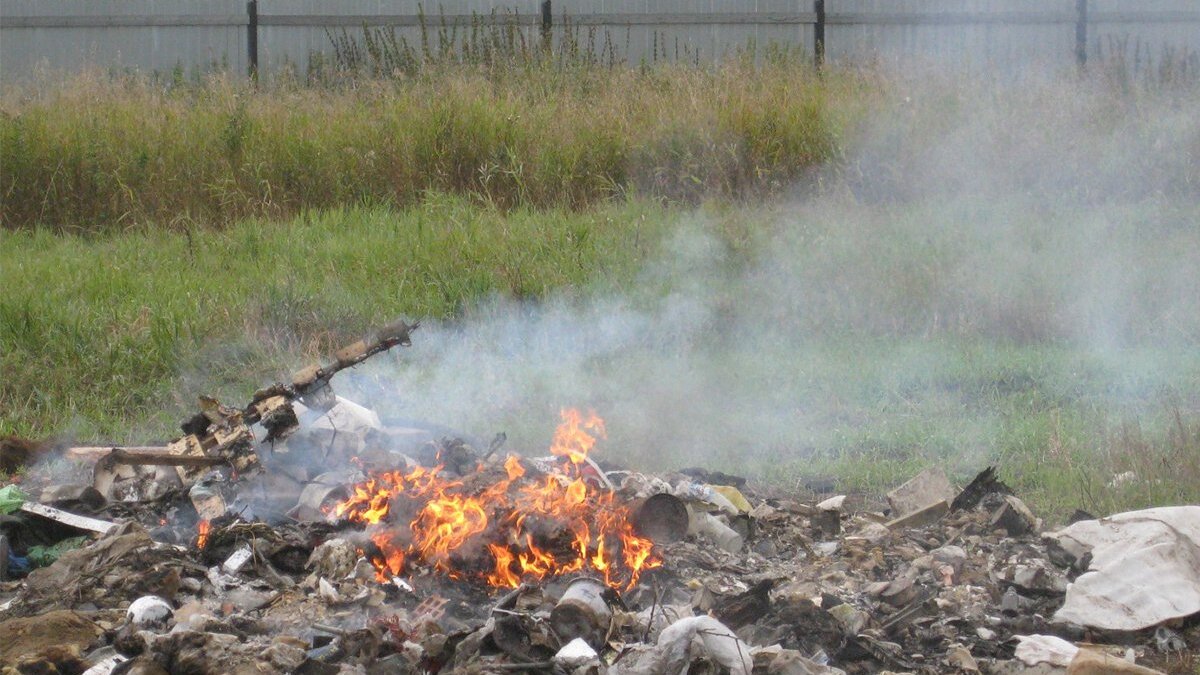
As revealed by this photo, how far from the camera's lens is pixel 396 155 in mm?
11539

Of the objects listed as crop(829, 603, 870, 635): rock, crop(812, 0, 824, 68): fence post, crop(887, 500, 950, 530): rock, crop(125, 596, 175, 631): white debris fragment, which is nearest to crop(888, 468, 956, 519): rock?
crop(887, 500, 950, 530): rock

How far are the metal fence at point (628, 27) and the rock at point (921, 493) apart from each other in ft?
31.7

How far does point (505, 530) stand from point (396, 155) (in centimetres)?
726

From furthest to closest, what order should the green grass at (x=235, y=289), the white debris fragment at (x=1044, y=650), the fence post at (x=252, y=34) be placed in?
the fence post at (x=252, y=34), the green grass at (x=235, y=289), the white debris fragment at (x=1044, y=650)

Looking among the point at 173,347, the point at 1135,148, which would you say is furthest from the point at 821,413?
the point at 1135,148

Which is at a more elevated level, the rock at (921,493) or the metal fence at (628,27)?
the metal fence at (628,27)

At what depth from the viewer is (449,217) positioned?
10344 mm

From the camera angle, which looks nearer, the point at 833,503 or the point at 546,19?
the point at 833,503

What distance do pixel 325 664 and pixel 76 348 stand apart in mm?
4921

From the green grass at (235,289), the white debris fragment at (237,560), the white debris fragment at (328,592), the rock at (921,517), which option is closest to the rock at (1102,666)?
the rock at (921,517)

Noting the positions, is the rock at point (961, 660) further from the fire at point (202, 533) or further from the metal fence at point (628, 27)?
the metal fence at point (628, 27)

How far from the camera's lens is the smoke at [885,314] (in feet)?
23.9

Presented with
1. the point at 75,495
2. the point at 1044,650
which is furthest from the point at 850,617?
the point at 75,495

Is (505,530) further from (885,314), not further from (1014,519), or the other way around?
(885,314)
